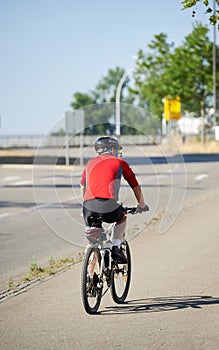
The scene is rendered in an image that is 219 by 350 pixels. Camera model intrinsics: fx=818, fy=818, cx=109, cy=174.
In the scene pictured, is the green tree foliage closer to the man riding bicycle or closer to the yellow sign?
the yellow sign

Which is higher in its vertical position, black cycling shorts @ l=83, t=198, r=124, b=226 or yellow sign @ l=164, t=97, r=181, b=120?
yellow sign @ l=164, t=97, r=181, b=120

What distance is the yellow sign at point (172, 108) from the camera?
5901cm

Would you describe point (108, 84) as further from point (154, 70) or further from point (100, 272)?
point (100, 272)

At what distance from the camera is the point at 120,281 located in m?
7.69

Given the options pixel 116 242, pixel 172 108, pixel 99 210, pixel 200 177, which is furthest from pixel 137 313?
pixel 172 108

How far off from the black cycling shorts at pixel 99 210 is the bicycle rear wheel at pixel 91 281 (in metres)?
0.28

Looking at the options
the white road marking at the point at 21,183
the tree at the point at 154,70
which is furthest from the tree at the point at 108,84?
the white road marking at the point at 21,183

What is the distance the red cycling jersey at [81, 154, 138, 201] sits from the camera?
7118 millimetres

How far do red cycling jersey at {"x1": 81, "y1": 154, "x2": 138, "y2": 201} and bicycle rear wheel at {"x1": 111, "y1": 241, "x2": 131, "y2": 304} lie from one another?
2.44 ft

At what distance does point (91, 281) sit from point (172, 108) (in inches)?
2112

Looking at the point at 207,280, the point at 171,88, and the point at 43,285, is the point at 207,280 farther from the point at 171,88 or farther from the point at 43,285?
the point at 171,88

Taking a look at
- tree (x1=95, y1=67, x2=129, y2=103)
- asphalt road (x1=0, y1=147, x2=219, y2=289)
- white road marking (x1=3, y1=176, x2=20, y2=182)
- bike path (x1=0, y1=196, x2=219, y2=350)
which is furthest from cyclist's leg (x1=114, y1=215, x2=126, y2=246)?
tree (x1=95, y1=67, x2=129, y2=103)

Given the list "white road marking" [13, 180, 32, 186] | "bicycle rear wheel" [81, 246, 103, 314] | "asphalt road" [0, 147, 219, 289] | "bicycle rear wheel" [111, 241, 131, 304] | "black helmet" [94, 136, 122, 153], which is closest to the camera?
"bicycle rear wheel" [81, 246, 103, 314]

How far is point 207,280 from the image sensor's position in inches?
340
